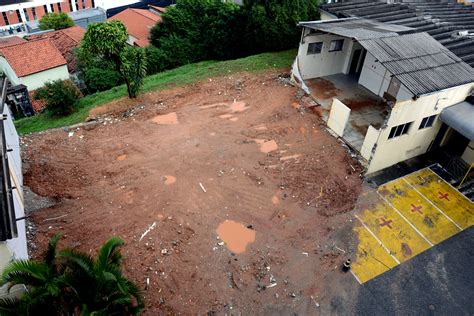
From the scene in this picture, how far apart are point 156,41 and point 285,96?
1497 centimetres

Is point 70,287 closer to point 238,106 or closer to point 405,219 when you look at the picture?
point 405,219

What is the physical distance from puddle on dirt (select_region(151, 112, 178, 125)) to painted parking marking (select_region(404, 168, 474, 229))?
11.7 meters

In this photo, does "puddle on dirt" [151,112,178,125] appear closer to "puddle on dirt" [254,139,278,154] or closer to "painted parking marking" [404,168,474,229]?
"puddle on dirt" [254,139,278,154]

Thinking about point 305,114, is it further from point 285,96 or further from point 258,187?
point 258,187

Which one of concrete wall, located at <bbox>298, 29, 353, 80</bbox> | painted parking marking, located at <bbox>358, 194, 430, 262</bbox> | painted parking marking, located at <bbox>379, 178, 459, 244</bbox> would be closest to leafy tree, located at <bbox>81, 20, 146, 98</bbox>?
concrete wall, located at <bbox>298, 29, 353, 80</bbox>

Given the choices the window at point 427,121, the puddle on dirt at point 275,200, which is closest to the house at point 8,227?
the puddle on dirt at point 275,200

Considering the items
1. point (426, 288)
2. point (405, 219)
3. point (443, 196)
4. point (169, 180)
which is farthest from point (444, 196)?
point (169, 180)

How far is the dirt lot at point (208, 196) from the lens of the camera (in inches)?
473

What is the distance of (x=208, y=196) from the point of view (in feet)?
48.7

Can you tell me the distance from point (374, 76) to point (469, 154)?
6.88 metres

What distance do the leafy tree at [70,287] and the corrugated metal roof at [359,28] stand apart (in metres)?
15.1

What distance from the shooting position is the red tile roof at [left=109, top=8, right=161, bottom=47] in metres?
37.3

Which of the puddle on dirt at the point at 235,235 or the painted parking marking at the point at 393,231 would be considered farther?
the painted parking marking at the point at 393,231

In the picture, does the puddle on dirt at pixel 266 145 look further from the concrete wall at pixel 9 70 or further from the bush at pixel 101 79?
the concrete wall at pixel 9 70
